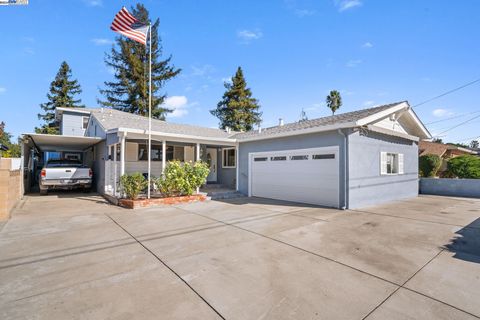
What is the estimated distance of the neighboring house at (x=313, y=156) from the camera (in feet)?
28.5

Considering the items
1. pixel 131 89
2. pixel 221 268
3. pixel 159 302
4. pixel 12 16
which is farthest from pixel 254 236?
pixel 131 89

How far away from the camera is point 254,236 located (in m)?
5.21

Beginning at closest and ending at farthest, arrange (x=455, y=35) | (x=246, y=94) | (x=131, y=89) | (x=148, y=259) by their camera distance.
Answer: (x=148, y=259) < (x=455, y=35) < (x=131, y=89) < (x=246, y=94)

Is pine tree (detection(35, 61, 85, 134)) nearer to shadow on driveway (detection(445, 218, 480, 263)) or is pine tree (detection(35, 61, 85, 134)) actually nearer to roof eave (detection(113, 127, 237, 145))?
roof eave (detection(113, 127, 237, 145))

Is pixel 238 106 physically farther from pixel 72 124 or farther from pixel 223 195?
pixel 223 195

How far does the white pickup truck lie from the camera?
1100 centimetres

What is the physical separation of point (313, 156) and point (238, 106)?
2464 centimetres

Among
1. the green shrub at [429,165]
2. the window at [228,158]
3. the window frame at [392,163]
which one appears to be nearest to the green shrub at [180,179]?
the window at [228,158]

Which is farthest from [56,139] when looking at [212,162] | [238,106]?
[238,106]

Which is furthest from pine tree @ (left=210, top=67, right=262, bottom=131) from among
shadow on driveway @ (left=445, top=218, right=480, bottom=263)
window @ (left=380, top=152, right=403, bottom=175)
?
shadow on driveway @ (left=445, top=218, right=480, bottom=263)

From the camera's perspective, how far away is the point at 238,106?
3269 cm

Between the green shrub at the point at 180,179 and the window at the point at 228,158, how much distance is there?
3.95 m

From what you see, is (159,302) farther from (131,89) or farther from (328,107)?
(328,107)

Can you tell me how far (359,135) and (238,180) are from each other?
6.38 metres
